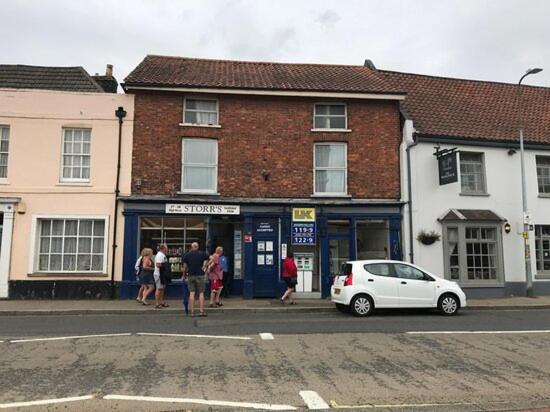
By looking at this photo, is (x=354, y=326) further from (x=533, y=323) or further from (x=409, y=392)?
(x=409, y=392)

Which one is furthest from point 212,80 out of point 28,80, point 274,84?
point 28,80

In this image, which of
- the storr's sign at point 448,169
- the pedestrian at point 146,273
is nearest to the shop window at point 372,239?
the storr's sign at point 448,169

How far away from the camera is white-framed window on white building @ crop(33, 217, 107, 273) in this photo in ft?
54.3

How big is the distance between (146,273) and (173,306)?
4.35 feet

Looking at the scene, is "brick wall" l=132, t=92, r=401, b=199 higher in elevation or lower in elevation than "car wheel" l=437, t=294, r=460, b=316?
higher

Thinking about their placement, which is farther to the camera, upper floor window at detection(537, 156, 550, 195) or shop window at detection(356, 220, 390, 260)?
upper floor window at detection(537, 156, 550, 195)

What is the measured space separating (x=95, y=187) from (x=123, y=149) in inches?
62.5

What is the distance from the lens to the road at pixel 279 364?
229 inches

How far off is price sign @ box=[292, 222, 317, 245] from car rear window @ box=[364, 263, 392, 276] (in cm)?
372

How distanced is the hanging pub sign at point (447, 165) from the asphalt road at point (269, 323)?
5024 millimetres

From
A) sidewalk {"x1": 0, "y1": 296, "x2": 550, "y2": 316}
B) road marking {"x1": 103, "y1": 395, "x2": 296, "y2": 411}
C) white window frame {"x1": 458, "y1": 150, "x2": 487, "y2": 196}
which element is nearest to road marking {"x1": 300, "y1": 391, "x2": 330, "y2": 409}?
road marking {"x1": 103, "y1": 395, "x2": 296, "y2": 411}

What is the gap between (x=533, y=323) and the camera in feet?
40.0

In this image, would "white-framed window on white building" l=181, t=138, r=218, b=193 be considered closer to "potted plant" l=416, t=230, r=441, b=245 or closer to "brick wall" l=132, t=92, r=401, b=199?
"brick wall" l=132, t=92, r=401, b=199

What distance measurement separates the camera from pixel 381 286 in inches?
529
